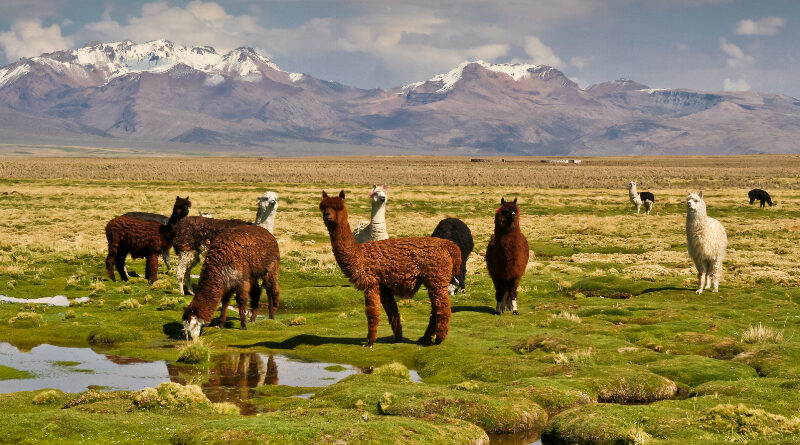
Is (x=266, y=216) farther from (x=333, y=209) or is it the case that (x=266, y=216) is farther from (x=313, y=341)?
(x=333, y=209)

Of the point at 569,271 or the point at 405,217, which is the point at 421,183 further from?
the point at 569,271

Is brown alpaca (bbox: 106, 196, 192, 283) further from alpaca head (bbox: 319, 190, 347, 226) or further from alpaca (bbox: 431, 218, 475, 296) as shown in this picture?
alpaca head (bbox: 319, 190, 347, 226)

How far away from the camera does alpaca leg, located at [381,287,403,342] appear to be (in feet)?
48.9

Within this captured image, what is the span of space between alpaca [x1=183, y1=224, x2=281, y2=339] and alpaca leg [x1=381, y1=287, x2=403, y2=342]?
3.35m

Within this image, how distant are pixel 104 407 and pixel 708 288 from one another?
17487 millimetres

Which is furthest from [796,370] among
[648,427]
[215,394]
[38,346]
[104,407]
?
[38,346]

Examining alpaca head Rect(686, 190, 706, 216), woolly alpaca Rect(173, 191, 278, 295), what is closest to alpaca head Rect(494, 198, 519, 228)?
woolly alpaca Rect(173, 191, 278, 295)

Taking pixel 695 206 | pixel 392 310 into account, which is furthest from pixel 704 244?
pixel 392 310

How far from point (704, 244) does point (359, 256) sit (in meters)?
11.6

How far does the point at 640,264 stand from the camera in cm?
3000

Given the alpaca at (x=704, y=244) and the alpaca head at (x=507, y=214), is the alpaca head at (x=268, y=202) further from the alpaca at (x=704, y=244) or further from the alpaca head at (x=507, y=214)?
the alpaca at (x=704, y=244)

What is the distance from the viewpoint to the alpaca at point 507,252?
59.6 ft

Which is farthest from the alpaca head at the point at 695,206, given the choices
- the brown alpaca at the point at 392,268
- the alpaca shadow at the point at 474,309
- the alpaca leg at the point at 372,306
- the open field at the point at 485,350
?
the alpaca leg at the point at 372,306

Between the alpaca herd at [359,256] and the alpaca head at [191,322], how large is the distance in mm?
20
